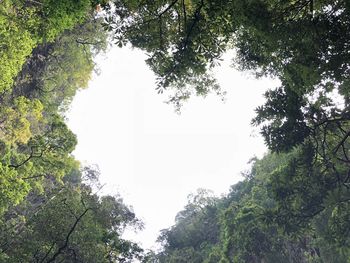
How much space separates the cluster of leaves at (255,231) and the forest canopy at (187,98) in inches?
4.1

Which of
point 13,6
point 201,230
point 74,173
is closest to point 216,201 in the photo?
point 201,230

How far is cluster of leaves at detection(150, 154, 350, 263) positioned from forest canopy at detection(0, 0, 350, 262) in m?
0.10

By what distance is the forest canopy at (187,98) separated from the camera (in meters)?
7.92

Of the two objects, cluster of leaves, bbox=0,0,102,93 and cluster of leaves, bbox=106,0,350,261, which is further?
cluster of leaves, bbox=0,0,102,93

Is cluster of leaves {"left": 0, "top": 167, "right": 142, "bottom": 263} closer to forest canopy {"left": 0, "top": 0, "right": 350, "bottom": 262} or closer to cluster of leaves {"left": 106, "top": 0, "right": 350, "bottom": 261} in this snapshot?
forest canopy {"left": 0, "top": 0, "right": 350, "bottom": 262}

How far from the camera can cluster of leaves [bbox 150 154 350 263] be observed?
15.8 meters

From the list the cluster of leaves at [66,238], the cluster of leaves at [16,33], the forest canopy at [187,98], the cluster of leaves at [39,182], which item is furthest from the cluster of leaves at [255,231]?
the cluster of leaves at [16,33]

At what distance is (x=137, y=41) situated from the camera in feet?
29.3

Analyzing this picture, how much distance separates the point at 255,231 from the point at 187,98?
1859 centimetres

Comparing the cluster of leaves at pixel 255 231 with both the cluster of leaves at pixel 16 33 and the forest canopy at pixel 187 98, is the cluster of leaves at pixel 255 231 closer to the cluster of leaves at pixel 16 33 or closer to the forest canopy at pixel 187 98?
the forest canopy at pixel 187 98

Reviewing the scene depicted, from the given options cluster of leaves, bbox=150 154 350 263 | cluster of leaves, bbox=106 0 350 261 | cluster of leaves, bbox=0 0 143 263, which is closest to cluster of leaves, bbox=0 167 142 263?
cluster of leaves, bbox=0 0 143 263

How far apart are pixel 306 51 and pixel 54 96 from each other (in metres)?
20.9

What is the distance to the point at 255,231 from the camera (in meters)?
26.3

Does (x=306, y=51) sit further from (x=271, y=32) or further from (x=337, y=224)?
(x=337, y=224)
